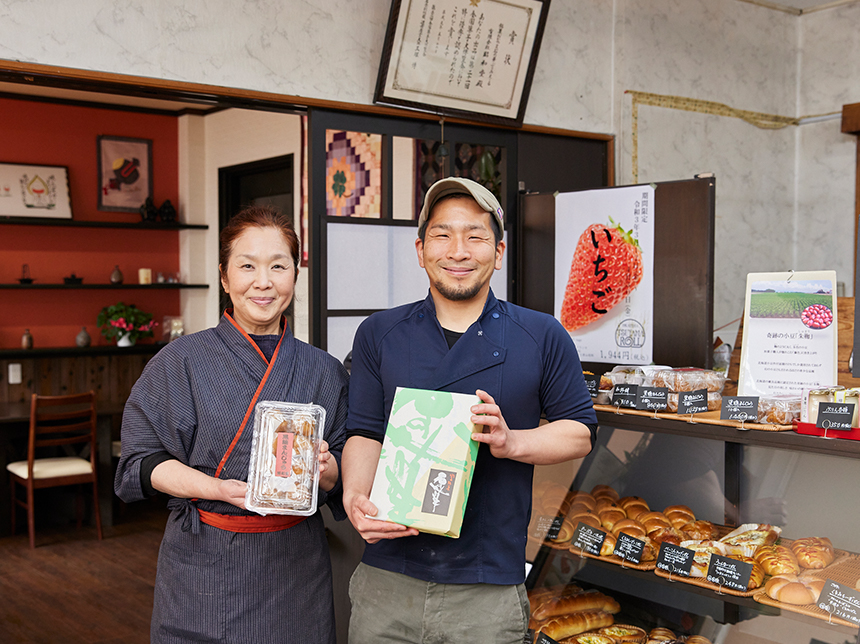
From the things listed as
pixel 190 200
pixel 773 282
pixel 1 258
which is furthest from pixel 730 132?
pixel 1 258

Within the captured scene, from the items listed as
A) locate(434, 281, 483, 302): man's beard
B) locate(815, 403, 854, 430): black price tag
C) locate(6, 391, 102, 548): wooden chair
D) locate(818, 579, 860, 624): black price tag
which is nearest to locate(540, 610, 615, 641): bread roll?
locate(818, 579, 860, 624): black price tag

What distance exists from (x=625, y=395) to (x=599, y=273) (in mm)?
1025

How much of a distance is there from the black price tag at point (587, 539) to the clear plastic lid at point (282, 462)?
39.1 inches

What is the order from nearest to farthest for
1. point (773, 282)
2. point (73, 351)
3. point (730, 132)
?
point (773, 282) < point (730, 132) < point (73, 351)

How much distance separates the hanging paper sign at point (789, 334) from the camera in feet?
6.78

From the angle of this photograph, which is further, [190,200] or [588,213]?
[190,200]

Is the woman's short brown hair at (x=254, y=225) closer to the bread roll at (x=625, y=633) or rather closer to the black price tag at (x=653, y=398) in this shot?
the black price tag at (x=653, y=398)

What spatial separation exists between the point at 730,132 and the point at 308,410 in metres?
3.26

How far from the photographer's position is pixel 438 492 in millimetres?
1459

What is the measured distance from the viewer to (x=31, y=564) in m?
4.43

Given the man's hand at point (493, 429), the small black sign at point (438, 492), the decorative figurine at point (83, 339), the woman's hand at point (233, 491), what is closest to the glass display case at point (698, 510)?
the man's hand at point (493, 429)

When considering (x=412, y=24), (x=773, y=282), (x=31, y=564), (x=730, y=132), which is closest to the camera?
(x=773, y=282)

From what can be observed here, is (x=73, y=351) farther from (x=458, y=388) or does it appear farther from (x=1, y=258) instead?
(x=458, y=388)

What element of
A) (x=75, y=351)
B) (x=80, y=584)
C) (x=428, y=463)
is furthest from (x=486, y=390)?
(x=75, y=351)
